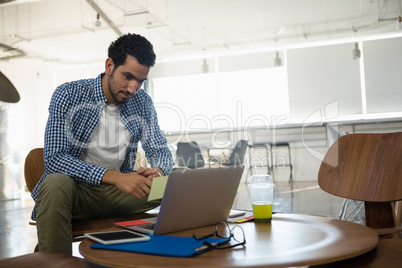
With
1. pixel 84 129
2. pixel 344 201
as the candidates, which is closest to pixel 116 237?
pixel 84 129

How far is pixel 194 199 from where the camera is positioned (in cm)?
117

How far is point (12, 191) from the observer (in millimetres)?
6930

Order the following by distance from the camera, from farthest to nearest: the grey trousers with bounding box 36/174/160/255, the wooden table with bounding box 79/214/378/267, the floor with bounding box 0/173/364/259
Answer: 1. the floor with bounding box 0/173/364/259
2. the grey trousers with bounding box 36/174/160/255
3. the wooden table with bounding box 79/214/378/267

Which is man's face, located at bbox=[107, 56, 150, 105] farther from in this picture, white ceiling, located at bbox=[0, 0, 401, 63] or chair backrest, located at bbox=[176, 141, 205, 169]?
white ceiling, located at bbox=[0, 0, 401, 63]

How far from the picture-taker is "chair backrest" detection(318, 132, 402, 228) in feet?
5.14

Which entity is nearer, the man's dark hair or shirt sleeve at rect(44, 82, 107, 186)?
shirt sleeve at rect(44, 82, 107, 186)

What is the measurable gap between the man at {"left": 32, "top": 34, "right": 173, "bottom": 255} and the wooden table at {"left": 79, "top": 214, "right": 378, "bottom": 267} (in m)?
0.43

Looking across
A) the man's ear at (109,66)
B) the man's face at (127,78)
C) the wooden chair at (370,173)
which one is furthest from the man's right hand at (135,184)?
the wooden chair at (370,173)

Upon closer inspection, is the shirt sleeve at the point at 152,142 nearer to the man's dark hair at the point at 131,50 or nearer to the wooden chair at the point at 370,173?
the man's dark hair at the point at 131,50

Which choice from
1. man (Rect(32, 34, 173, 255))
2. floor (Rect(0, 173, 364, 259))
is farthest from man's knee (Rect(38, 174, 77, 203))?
floor (Rect(0, 173, 364, 259))

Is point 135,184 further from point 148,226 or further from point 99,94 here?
point 99,94

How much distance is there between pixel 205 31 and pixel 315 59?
2.44 meters

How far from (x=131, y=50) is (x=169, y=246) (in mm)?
1118

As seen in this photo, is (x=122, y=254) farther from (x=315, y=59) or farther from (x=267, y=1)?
(x=315, y=59)
